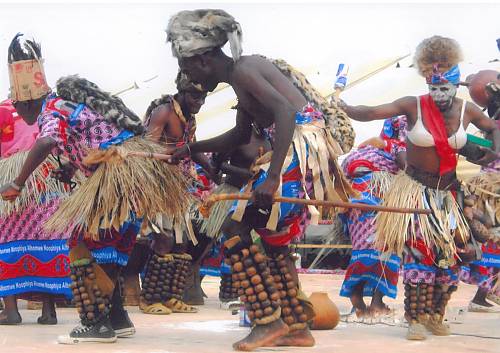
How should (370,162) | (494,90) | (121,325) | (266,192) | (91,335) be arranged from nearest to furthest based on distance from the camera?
(266,192)
(91,335)
(121,325)
(370,162)
(494,90)

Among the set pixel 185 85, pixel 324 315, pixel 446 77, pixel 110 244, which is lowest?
pixel 324 315

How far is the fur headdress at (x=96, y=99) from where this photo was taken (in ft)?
16.6

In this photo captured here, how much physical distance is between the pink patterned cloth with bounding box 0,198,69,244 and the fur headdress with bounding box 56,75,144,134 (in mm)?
1132

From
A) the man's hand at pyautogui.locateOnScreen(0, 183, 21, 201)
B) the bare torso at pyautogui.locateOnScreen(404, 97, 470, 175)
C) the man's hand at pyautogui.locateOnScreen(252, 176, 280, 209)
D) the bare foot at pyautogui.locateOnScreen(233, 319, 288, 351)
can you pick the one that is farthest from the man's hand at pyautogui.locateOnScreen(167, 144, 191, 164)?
the bare torso at pyautogui.locateOnScreen(404, 97, 470, 175)

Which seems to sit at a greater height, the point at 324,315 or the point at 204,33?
the point at 204,33

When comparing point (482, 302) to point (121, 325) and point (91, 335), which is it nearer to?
point (121, 325)

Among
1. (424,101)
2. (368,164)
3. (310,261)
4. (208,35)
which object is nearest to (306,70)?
(310,261)

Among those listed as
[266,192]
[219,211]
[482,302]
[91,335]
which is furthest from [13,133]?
[482,302]

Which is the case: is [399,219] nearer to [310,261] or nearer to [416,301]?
[416,301]

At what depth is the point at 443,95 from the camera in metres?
5.53

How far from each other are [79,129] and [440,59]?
85.4 inches

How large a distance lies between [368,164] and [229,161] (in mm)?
1097

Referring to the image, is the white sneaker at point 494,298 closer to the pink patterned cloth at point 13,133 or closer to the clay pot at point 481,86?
the clay pot at point 481,86

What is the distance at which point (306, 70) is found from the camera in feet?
51.1
